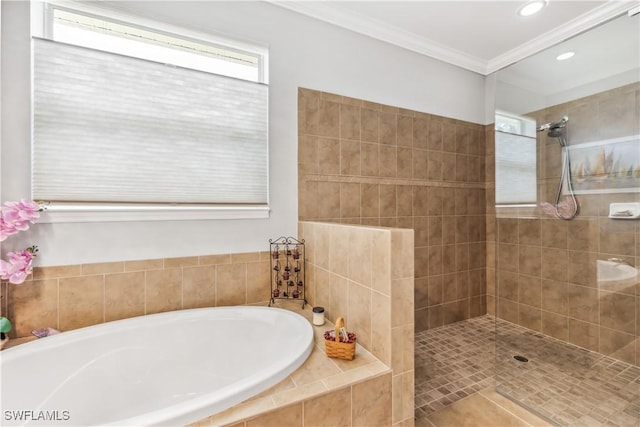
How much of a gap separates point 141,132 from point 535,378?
3.00 m

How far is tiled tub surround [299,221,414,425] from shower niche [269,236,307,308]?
48 centimetres

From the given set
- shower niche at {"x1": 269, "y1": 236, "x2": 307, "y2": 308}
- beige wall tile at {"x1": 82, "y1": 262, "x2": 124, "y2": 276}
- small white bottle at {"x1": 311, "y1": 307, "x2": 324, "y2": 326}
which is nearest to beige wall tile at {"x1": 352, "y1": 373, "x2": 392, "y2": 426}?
small white bottle at {"x1": 311, "y1": 307, "x2": 324, "y2": 326}

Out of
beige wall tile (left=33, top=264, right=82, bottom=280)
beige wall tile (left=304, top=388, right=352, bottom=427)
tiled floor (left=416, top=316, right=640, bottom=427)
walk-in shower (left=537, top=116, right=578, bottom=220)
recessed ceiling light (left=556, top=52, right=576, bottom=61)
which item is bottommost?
tiled floor (left=416, top=316, right=640, bottom=427)

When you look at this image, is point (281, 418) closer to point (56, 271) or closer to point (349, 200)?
point (56, 271)

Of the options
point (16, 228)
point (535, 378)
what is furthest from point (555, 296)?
point (16, 228)

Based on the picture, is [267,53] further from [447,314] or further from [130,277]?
[447,314]

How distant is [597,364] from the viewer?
1.86m

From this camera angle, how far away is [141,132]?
1692 millimetres

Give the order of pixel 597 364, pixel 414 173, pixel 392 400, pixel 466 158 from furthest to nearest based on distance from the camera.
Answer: pixel 466 158 → pixel 414 173 → pixel 597 364 → pixel 392 400

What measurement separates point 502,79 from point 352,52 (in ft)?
4.33

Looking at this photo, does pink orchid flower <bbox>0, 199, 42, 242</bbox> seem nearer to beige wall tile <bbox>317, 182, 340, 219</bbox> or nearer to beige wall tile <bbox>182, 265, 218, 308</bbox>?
beige wall tile <bbox>182, 265, 218, 308</bbox>

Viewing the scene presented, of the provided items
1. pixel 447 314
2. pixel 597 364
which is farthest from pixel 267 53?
pixel 597 364

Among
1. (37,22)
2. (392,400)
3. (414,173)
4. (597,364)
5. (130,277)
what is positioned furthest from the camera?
(414,173)

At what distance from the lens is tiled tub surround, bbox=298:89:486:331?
2.21 m
